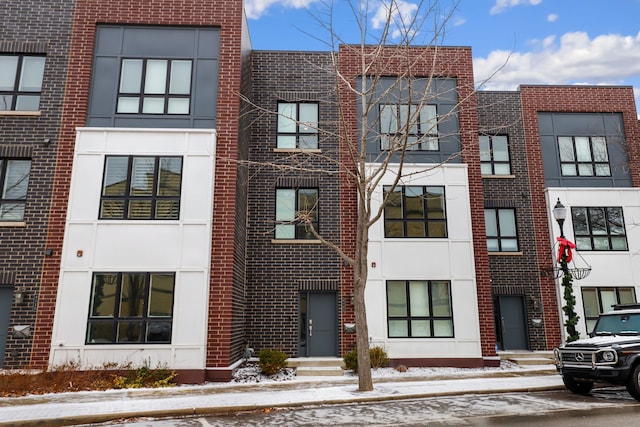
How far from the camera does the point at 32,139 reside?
41.8ft

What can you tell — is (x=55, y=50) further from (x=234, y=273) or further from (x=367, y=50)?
(x=367, y=50)

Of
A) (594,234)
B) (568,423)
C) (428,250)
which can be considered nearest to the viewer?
(568,423)

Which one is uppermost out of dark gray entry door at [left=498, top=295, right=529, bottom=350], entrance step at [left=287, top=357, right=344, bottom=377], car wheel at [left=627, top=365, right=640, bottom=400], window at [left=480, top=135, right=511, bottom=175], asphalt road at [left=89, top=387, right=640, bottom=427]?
window at [left=480, top=135, right=511, bottom=175]

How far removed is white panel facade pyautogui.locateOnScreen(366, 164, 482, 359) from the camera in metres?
13.7

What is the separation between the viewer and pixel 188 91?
1334cm

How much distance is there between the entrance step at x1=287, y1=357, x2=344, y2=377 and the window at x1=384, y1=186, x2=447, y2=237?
4.51m

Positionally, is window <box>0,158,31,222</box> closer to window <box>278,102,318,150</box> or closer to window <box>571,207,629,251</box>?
window <box>278,102,318,150</box>

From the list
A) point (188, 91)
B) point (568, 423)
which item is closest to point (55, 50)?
point (188, 91)

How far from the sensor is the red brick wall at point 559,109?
17.5 meters

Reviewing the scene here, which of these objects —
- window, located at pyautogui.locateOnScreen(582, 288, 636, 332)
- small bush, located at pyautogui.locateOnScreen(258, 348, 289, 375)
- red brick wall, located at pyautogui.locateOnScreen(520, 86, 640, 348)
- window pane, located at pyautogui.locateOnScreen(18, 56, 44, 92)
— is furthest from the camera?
red brick wall, located at pyautogui.locateOnScreen(520, 86, 640, 348)

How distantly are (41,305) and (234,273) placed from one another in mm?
5183

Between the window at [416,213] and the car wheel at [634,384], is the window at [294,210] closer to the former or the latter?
the window at [416,213]

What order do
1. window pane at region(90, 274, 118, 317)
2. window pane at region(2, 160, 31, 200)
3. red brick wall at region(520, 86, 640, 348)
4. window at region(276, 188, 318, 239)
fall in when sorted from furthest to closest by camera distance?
red brick wall at region(520, 86, 640, 348)
window at region(276, 188, 318, 239)
window pane at region(2, 160, 31, 200)
window pane at region(90, 274, 118, 317)

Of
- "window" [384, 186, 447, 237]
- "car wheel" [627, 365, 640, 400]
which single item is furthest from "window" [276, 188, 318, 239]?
"car wheel" [627, 365, 640, 400]
